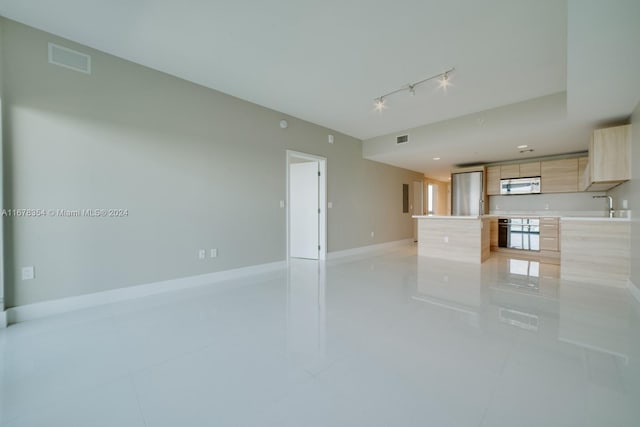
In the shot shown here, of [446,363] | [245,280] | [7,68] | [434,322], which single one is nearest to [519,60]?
[434,322]

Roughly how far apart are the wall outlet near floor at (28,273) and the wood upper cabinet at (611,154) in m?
6.98

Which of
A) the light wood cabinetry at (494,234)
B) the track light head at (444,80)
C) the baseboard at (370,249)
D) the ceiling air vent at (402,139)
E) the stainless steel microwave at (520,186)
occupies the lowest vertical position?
the baseboard at (370,249)

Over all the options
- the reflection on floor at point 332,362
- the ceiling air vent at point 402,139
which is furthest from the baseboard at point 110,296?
the ceiling air vent at point 402,139

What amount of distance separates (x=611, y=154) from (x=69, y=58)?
6864mm

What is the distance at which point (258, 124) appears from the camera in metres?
4.38

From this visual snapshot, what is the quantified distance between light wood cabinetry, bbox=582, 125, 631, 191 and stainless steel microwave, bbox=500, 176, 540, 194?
2.85 meters

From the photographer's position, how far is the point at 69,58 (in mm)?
2732

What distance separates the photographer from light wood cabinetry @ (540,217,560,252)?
18.7 feet

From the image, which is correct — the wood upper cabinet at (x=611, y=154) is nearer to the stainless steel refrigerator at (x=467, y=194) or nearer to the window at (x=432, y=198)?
the stainless steel refrigerator at (x=467, y=194)

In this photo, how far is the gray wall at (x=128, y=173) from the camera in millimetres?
2521

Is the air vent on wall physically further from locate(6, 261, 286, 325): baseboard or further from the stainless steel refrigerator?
the stainless steel refrigerator

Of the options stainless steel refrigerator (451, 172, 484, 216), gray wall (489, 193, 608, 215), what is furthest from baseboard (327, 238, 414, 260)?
gray wall (489, 193, 608, 215)

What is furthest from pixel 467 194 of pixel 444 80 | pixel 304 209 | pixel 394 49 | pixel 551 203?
pixel 394 49

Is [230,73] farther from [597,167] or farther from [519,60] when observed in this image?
[597,167]
